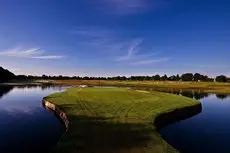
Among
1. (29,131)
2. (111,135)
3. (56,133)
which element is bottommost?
(56,133)

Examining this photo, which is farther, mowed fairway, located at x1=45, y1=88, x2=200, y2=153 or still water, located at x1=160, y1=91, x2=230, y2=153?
still water, located at x1=160, y1=91, x2=230, y2=153

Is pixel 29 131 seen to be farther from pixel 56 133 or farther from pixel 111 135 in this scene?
pixel 111 135

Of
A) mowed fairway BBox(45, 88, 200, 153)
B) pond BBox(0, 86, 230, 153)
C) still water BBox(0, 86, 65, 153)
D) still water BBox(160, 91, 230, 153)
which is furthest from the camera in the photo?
still water BBox(160, 91, 230, 153)

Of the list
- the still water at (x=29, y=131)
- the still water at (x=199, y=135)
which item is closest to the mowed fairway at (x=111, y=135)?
the still water at (x=29, y=131)

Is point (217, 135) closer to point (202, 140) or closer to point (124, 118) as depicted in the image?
point (202, 140)

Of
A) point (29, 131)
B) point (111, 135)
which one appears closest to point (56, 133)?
point (29, 131)

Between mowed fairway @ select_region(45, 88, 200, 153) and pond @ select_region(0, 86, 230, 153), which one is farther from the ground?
mowed fairway @ select_region(45, 88, 200, 153)

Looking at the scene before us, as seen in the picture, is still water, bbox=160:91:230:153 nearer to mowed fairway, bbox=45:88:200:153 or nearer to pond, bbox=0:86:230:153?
pond, bbox=0:86:230:153

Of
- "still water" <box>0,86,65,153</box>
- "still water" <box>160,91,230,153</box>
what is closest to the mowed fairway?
"still water" <box>0,86,65,153</box>

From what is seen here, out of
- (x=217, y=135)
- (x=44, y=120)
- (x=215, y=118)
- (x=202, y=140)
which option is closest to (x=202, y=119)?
(x=215, y=118)

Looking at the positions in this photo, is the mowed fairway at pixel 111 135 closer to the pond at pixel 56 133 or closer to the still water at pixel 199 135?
the pond at pixel 56 133

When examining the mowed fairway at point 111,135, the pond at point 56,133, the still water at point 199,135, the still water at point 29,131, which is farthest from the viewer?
the still water at point 199,135
